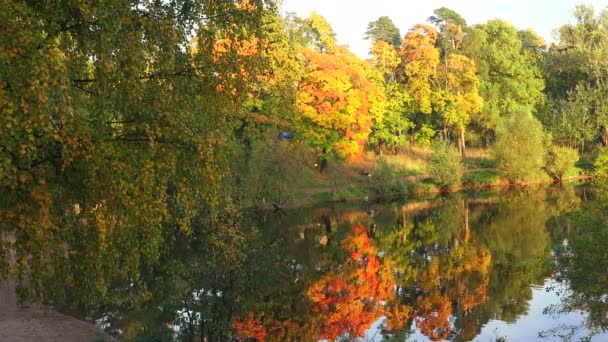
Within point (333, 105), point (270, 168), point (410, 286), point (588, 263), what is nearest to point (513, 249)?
point (410, 286)

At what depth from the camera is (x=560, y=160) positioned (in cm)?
5666

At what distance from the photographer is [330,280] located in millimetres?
25156

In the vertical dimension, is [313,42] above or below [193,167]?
above

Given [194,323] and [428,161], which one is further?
[428,161]

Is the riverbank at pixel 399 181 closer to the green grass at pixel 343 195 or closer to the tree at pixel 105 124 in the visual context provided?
the green grass at pixel 343 195

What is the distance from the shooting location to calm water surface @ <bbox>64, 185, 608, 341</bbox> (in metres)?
15.2

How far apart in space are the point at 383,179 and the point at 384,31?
31.6 m

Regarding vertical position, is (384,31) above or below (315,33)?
above

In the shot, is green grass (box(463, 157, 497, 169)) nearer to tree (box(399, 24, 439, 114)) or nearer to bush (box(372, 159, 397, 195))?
tree (box(399, 24, 439, 114))

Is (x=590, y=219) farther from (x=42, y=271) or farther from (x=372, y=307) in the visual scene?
(x=42, y=271)

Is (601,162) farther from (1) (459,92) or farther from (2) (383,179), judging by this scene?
(2) (383,179)

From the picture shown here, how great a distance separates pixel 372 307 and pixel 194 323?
799 cm

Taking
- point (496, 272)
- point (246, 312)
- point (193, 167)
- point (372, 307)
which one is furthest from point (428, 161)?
point (193, 167)

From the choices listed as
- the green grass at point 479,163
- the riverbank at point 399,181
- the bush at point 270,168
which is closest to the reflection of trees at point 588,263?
the bush at point 270,168
